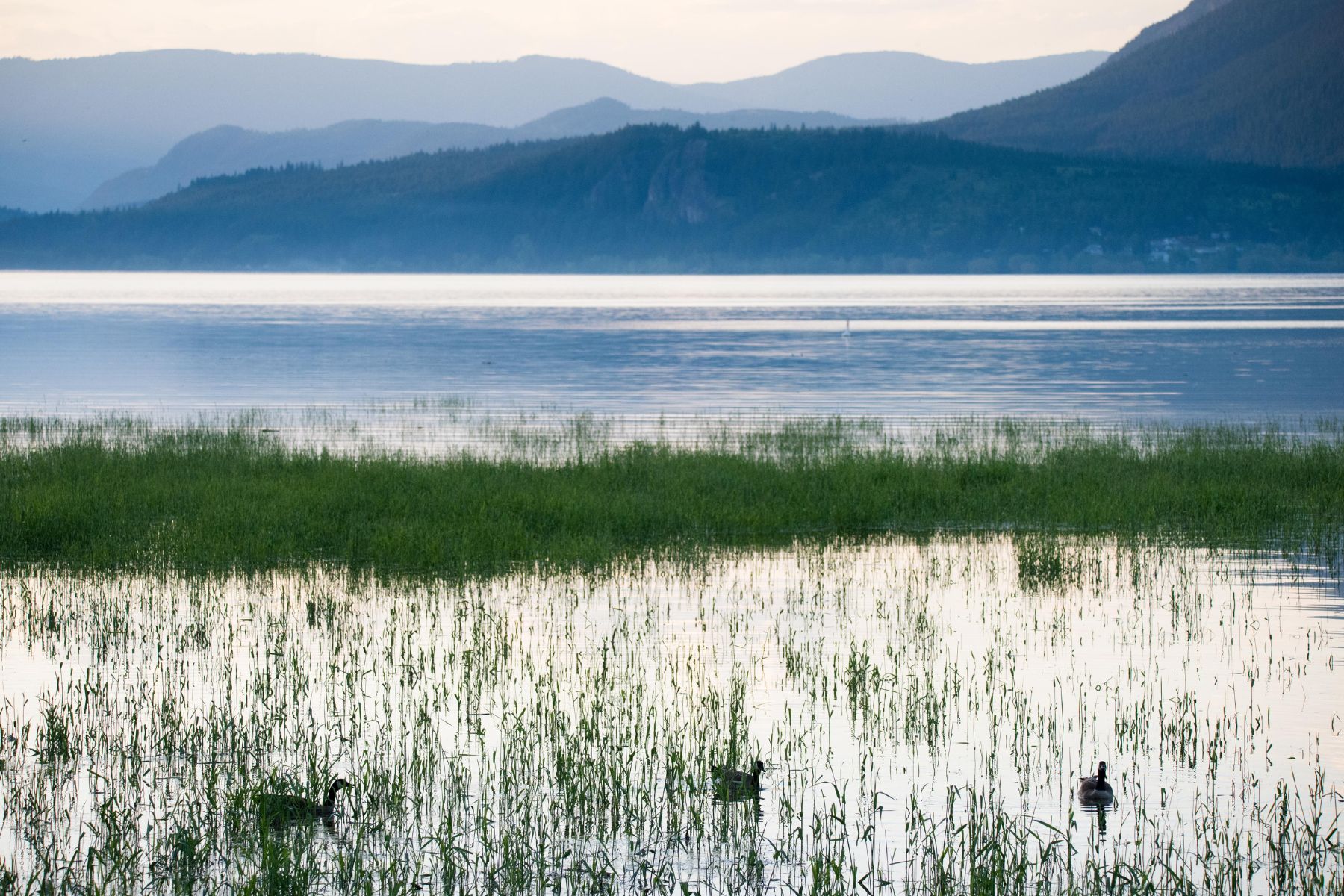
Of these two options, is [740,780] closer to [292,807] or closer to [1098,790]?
[1098,790]

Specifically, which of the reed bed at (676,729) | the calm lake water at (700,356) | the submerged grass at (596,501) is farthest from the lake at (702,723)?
the calm lake water at (700,356)

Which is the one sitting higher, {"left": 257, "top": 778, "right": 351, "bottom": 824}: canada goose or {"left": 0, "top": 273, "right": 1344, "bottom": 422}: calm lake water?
{"left": 257, "top": 778, "right": 351, "bottom": 824}: canada goose

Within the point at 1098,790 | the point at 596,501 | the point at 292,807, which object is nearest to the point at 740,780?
the point at 1098,790

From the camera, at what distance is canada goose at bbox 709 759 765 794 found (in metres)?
8.13

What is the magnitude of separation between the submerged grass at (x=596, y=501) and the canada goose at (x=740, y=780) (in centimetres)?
610

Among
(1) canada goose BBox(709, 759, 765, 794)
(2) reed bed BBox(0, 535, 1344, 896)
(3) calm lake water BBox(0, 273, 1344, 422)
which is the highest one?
(1) canada goose BBox(709, 759, 765, 794)

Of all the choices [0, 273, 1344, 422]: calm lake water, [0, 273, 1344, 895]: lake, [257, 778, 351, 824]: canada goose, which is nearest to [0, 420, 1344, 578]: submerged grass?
[0, 273, 1344, 895]: lake

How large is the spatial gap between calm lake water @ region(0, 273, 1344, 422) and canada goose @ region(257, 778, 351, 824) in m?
22.1

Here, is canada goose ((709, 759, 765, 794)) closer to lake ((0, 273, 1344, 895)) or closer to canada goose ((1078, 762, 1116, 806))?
lake ((0, 273, 1344, 895))

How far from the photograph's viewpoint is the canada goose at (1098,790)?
26.5 ft

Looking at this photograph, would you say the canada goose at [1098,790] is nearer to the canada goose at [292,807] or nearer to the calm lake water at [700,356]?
the canada goose at [292,807]

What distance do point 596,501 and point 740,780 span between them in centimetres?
871

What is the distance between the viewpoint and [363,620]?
12.3 m

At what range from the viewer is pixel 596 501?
16719 mm
